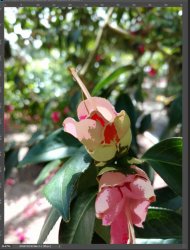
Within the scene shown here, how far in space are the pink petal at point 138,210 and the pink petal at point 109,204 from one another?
0.04 ft

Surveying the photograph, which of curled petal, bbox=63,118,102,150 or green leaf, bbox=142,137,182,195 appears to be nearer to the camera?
curled petal, bbox=63,118,102,150

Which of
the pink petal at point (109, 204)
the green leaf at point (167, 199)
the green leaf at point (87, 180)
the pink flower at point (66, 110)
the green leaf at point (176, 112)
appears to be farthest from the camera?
the pink flower at point (66, 110)

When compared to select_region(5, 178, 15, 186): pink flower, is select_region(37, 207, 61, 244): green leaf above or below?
below

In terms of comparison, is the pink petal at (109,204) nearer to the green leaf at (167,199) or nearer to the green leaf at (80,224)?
the green leaf at (80,224)

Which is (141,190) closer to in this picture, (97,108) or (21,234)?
(97,108)

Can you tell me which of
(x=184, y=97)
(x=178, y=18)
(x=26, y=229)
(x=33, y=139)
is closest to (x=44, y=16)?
(x=33, y=139)

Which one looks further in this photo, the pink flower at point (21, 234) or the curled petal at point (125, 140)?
the pink flower at point (21, 234)

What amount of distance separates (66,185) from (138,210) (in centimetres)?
9

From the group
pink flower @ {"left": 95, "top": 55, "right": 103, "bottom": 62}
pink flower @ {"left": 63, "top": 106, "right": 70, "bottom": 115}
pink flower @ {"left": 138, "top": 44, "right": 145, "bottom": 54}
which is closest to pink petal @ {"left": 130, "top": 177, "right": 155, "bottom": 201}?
pink flower @ {"left": 63, "top": 106, "right": 70, "bottom": 115}

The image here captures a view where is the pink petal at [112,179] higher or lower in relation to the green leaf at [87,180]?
lower

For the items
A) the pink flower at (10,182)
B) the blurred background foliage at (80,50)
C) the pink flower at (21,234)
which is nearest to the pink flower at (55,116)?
the blurred background foliage at (80,50)

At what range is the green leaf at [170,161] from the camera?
18.1 inches

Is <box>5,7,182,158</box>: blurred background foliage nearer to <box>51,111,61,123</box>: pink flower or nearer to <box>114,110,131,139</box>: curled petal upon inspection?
<box>51,111,61,123</box>: pink flower

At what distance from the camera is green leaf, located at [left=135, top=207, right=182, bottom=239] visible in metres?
0.46
